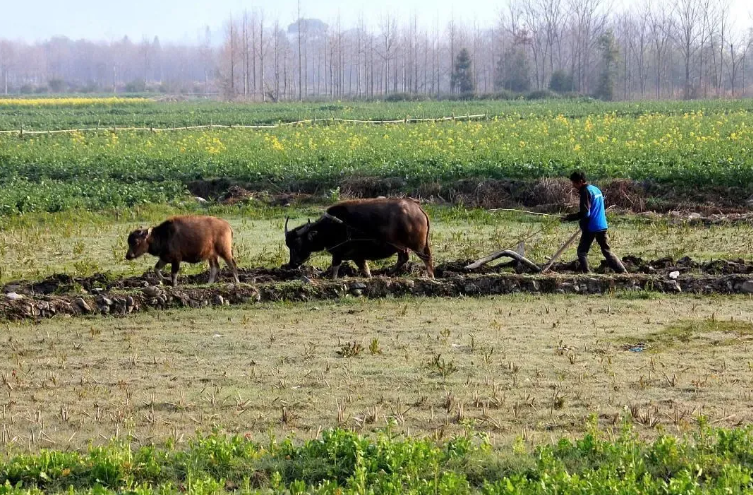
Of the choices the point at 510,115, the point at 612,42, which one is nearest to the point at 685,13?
the point at 612,42

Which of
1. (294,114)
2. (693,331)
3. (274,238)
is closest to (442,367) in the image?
(693,331)

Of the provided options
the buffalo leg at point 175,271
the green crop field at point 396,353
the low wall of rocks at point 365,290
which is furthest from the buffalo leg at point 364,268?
the buffalo leg at point 175,271

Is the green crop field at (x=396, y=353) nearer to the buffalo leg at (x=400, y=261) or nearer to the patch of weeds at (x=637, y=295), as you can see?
the patch of weeds at (x=637, y=295)

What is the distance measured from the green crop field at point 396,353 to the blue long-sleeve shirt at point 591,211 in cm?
84

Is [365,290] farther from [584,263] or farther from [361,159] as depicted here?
[361,159]

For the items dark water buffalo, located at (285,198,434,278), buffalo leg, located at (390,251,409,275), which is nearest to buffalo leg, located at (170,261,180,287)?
dark water buffalo, located at (285,198,434,278)

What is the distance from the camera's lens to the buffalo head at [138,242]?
577 inches

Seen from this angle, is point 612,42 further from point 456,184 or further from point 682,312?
point 682,312

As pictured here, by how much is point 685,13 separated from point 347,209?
106 meters

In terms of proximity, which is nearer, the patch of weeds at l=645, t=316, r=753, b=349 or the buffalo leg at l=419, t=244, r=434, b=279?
the patch of weeds at l=645, t=316, r=753, b=349

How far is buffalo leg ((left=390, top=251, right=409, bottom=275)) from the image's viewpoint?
49.8ft

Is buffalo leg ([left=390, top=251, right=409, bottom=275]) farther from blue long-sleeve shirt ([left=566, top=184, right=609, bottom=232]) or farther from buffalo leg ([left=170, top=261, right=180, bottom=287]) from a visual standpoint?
buffalo leg ([left=170, top=261, right=180, bottom=287])

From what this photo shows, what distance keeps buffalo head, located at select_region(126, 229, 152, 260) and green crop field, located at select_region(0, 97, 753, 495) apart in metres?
0.48

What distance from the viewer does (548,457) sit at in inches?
279
